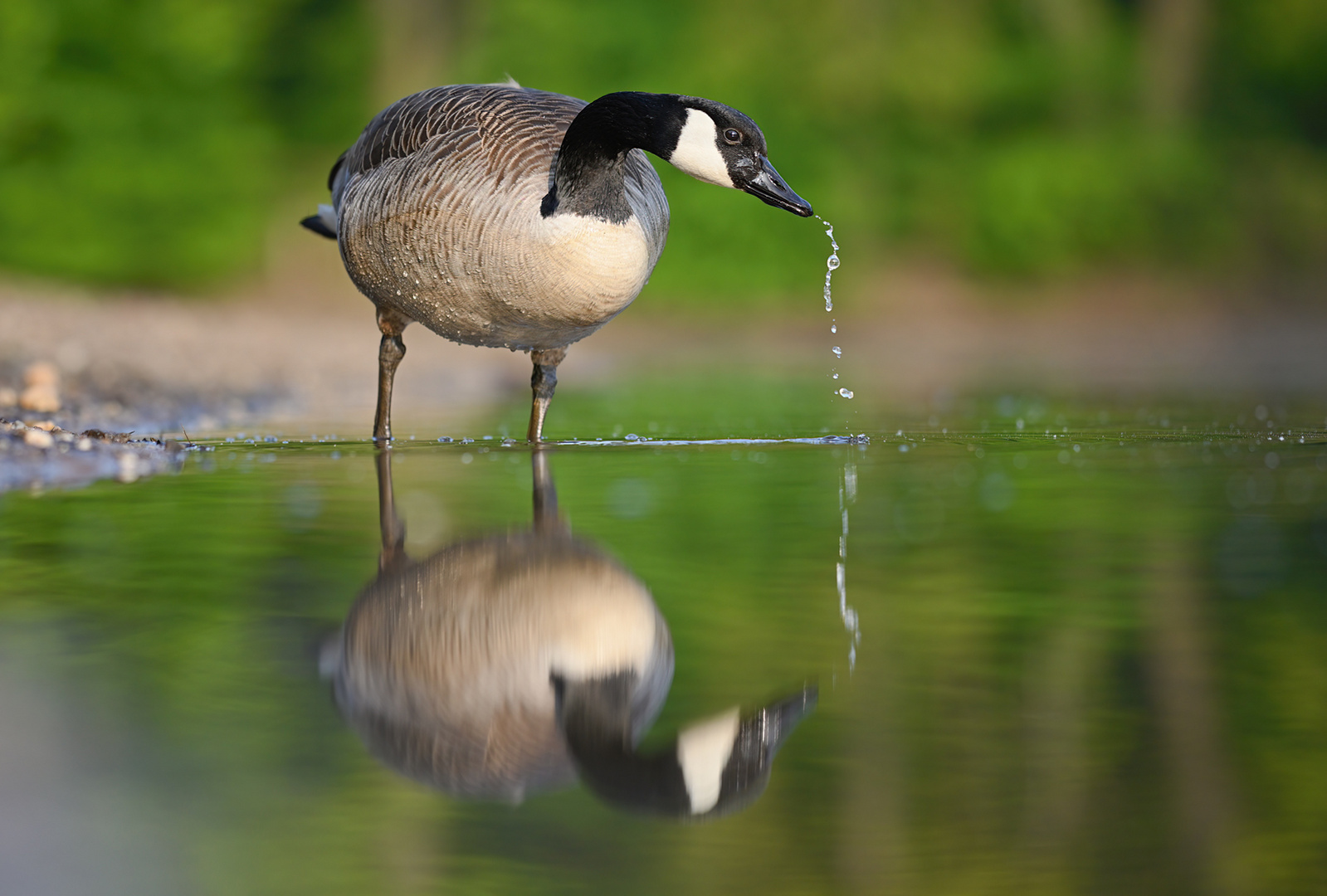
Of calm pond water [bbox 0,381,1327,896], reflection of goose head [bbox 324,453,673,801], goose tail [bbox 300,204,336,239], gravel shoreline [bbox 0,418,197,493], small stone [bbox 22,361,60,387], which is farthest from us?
small stone [bbox 22,361,60,387]

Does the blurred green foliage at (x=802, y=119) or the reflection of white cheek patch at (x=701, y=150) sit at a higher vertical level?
the blurred green foliage at (x=802, y=119)

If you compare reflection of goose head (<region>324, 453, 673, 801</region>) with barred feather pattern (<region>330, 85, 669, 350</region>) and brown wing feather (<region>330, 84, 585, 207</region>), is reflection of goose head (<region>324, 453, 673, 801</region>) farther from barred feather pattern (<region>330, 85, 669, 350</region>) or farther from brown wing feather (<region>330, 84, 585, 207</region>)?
brown wing feather (<region>330, 84, 585, 207</region>)

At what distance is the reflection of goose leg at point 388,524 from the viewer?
173 inches

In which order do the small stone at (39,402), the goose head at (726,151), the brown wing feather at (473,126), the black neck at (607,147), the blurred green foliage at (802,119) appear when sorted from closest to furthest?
the goose head at (726,151)
the black neck at (607,147)
the brown wing feather at (473,126)
the small stone at (39,402)
the blurred green foliage at (802,119)

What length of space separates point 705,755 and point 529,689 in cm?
51

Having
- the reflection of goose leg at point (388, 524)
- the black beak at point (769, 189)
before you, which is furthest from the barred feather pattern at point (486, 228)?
the reflection of goose leg at point (388, 524)

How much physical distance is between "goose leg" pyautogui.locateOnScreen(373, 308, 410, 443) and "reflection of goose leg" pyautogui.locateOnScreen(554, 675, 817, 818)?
4.90m

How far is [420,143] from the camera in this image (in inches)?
280

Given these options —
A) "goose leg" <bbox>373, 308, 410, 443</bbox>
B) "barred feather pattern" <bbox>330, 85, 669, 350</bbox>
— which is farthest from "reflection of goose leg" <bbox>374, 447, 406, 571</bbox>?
"goose leg" <bbox>373, 308, 410, 443</bbox>

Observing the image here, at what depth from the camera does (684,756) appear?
8.75ft

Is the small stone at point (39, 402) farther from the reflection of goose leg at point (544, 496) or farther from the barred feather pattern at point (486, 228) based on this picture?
the reflection of goose leg at point (544, 496)

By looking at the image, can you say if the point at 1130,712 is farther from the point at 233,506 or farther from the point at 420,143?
the point at 420,143

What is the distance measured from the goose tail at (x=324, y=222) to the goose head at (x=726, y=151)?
244 cm

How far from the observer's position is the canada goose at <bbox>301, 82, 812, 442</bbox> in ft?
20.8
